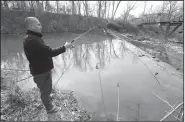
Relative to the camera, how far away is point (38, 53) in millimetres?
1990

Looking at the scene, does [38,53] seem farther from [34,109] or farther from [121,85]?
[121,85]

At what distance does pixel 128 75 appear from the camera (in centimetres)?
523

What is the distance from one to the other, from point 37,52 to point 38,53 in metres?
0.02

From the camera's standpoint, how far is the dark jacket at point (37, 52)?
1938 mm

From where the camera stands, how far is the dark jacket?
6.36 ft

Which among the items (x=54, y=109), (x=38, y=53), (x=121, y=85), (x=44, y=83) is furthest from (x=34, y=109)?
(x=121, y=85)

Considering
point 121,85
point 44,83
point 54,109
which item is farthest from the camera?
point 121,85

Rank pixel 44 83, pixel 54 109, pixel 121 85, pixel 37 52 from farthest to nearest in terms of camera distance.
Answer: pixel 121 85 → pixel 54 109 → pixel 44 83 → pixel 37 52

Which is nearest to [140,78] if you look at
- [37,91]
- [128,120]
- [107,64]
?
[107,64]

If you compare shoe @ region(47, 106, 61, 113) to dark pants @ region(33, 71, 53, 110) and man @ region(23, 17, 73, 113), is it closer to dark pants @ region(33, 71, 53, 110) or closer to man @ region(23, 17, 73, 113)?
dark pants @ region(33, 71, 53, 110)

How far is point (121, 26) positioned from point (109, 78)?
23278 millimetres

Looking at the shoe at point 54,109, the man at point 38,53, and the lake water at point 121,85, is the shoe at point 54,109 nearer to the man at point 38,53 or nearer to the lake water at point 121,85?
the man at point 38,53

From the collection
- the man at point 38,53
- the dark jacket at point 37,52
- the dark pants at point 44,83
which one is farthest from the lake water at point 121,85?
the dark jacket at point 37,52

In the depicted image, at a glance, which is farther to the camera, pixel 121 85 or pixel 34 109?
pixel 121 85
